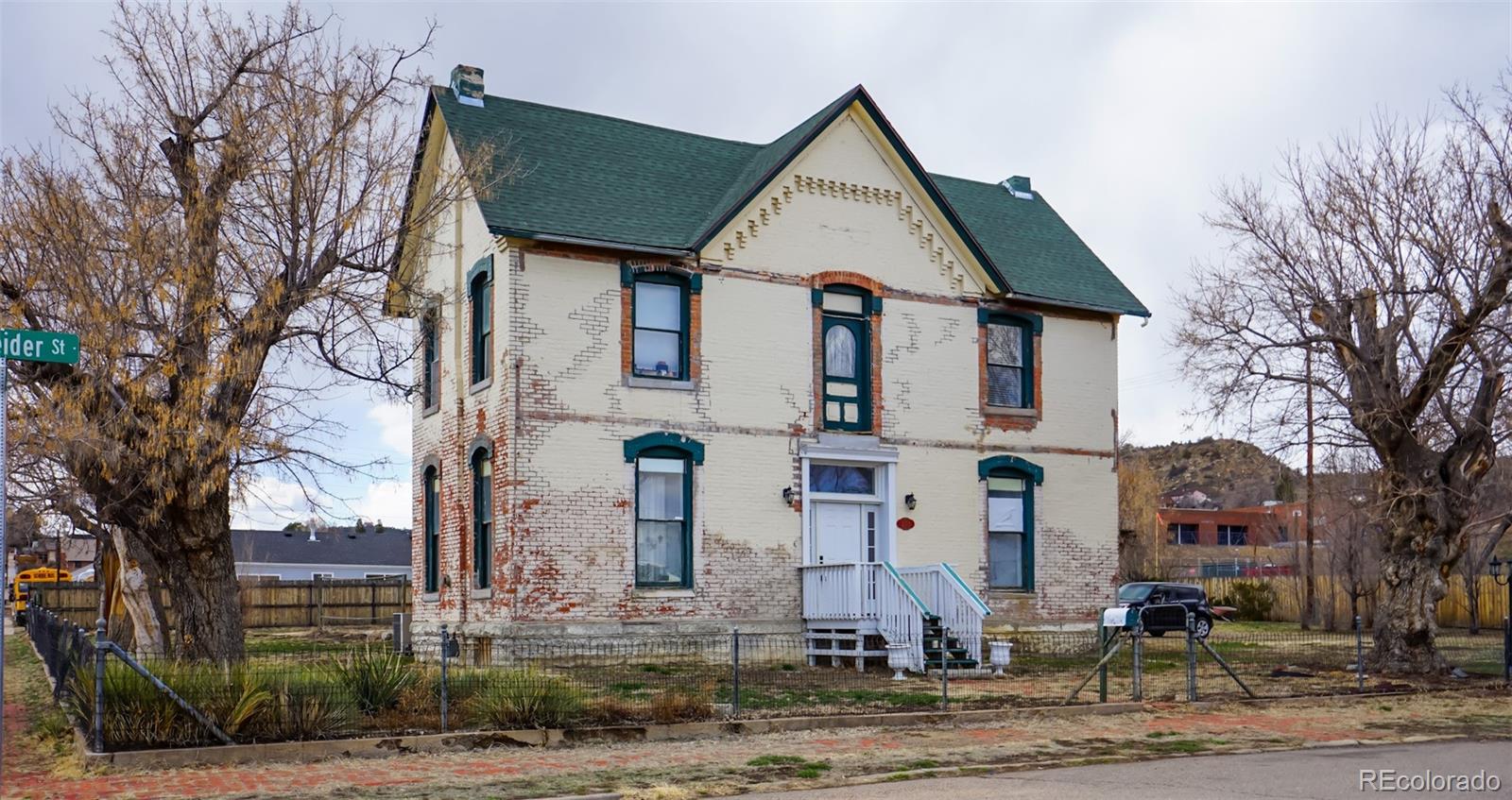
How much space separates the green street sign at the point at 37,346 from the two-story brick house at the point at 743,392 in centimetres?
1022

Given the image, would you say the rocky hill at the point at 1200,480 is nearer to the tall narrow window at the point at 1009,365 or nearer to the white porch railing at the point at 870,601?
the tall narrow window at the point at 1009,365

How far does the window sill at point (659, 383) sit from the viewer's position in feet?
77.4

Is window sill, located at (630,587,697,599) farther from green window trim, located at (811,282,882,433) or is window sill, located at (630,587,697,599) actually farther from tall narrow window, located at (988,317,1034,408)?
tall narrow window, located at (988,317,1034,408)

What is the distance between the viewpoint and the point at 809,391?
25234mm

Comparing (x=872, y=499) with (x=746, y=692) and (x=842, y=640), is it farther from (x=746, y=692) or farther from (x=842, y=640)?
(x=746, y=692)

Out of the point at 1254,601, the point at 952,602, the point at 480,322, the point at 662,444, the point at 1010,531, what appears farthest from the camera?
the point at 1254,601

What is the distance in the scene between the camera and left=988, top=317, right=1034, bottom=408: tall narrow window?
27.4 metres

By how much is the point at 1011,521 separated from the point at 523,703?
47.5 feet

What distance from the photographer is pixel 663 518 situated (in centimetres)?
2380

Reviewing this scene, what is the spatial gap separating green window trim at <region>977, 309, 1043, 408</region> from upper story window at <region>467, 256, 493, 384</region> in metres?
9.13

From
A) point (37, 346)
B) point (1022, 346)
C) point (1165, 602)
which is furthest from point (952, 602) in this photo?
point (1165, 602)

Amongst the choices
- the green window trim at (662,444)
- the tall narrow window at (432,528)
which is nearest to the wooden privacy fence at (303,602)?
the tall narrow window at (432,528)

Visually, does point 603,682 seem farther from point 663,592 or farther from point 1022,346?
point 1022,346

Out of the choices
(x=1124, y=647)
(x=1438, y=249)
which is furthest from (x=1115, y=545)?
(x=1438, y=249)
